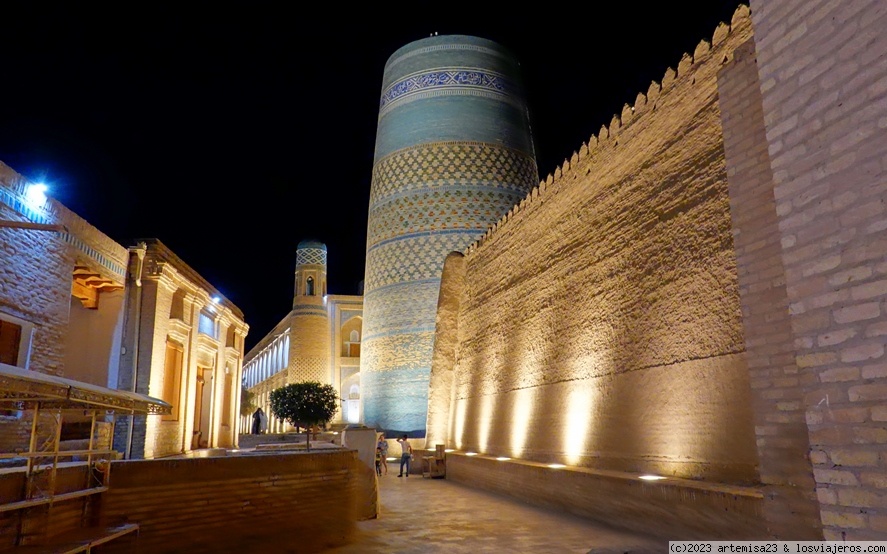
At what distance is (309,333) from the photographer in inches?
1023

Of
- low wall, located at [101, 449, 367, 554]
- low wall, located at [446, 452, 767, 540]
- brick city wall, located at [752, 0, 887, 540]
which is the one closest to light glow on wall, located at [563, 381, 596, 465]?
low wall, located at [446, 452, 767, 540]

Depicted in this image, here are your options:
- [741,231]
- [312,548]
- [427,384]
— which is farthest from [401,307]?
[741,231]

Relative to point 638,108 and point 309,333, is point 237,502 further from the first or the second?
point 309,333

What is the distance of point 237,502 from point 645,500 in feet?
12.5

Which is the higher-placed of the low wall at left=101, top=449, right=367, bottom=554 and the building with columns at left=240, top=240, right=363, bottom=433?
the building with columns at left=240, top=240, right=363, bottom=433

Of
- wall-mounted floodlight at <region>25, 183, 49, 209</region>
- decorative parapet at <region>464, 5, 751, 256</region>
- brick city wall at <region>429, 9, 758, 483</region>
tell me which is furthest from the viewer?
wall-mounted floodlight at <region>25, 183, 49, 209</region>

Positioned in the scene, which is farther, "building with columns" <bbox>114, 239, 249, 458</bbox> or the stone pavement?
"building with columns" <bbox>114, 239, 249, 458</bbox>

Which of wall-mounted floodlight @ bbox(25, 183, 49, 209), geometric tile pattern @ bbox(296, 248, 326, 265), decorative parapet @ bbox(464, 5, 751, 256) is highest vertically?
geometric tile pattern @ bbox(296, 248, 326, 265)

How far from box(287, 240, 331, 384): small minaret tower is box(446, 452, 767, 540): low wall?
1746cm

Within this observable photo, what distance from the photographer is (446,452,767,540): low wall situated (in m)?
4.63

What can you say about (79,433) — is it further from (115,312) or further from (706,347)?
(706,347)

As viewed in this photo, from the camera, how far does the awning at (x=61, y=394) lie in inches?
158

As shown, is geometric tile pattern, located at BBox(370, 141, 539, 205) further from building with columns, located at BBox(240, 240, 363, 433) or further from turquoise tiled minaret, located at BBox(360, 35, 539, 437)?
building with columns, located at BBox(240, 240, 363, 433)

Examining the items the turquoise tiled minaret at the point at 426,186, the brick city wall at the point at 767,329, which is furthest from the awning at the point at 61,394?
the turquoise tiled minaret at the point at 426,186
